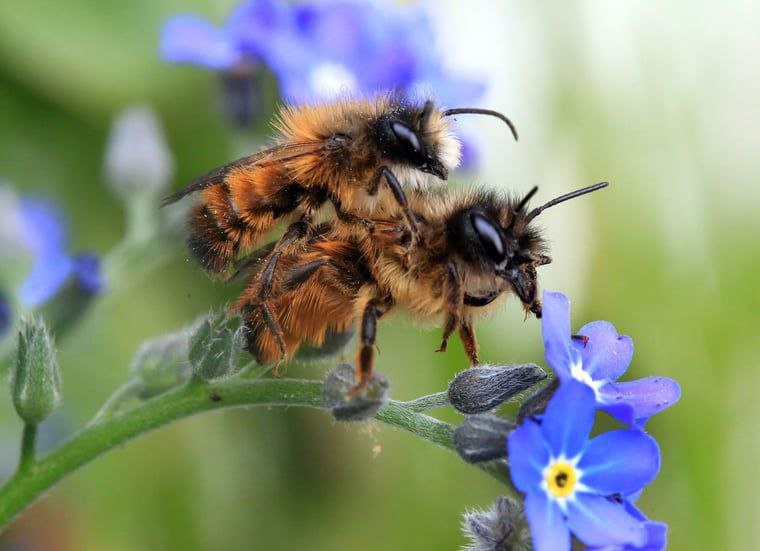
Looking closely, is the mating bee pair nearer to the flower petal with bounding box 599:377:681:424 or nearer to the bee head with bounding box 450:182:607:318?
the bee head with bounding box 450:182:607:318

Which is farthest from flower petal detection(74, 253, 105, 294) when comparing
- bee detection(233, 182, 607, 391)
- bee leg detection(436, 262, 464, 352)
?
bee leg detection(436, 262, 464, 352)

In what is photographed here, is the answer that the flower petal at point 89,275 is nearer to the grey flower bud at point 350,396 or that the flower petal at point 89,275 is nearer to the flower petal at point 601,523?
the grey flower bud at point 350,396

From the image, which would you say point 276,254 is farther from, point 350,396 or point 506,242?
point 506,242

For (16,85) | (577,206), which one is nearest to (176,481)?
(16,85)

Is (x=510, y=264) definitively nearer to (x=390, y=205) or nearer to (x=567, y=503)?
(x=390, y=205)

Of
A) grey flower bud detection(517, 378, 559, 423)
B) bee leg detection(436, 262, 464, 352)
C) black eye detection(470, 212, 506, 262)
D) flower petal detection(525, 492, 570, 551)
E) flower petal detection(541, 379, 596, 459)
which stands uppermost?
black eye detection(470, 212, 506, 262)

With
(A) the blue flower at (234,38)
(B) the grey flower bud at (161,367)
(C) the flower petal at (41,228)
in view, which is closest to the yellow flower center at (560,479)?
(B) the grey flower bud at (161,367)

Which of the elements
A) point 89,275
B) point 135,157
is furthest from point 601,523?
point 135,157
